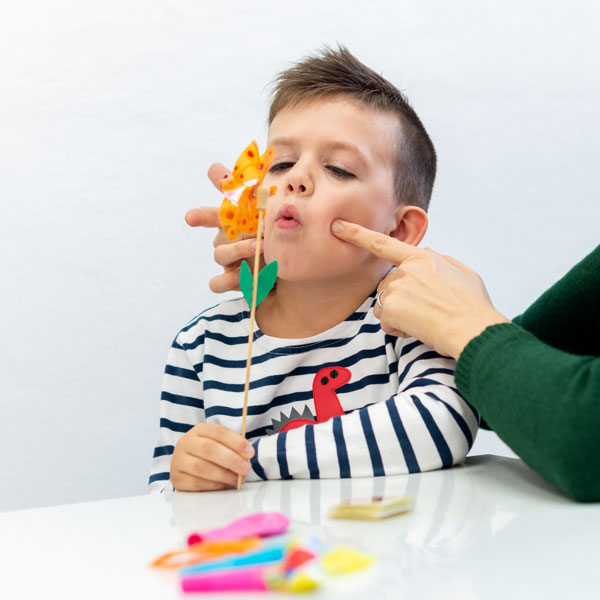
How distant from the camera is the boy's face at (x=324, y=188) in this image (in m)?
1.05

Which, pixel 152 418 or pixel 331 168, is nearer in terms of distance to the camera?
pixel 331 168

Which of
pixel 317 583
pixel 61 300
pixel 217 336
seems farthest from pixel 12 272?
pixel 317 583

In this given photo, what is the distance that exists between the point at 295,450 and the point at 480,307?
9.8 inches

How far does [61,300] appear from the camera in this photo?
1.88 m

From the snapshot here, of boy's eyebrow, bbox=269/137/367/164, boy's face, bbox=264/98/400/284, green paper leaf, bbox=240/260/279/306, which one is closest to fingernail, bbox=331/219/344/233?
boy's face, bbox=264/98/400/284

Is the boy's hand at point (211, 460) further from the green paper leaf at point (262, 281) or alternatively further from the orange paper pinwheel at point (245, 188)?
the orange paper pinwheel at point (245, 188)

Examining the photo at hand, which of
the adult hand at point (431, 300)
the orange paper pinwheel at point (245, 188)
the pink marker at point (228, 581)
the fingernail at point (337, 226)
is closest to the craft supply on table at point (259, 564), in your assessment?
the pink marker at point (228, 581)

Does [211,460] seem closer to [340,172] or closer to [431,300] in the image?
[431,300]

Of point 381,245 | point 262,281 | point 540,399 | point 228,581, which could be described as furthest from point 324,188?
point 228,581

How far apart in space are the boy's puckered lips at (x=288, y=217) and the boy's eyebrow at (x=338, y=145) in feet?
0.35

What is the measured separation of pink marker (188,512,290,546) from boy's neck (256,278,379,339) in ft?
1.94

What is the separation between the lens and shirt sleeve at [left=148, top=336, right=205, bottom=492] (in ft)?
3.60

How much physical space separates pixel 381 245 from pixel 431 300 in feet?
0.46

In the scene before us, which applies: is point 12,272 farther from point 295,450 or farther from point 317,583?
point 317,583
